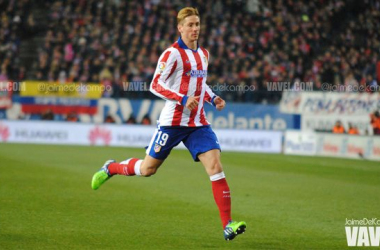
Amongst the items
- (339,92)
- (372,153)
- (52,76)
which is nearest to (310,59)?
(339,92)

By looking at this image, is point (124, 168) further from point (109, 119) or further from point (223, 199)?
point (109, 119)

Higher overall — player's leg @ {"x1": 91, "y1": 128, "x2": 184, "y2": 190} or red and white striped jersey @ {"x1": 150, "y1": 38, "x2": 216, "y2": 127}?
red and white striped jersey @ {"x1": 150, "y1": 38, "x2": 216, "y2": 127}

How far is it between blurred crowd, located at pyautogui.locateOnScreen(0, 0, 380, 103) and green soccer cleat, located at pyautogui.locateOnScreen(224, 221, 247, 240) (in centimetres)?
1866

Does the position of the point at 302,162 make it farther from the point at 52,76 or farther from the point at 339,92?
the point at 52,76

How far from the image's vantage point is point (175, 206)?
1064 centimetres

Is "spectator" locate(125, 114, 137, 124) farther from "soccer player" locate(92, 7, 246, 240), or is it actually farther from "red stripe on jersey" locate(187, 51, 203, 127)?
"red stripe on jersey" locate(187, 51, 203, 127)

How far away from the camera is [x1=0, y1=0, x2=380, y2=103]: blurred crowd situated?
27.2 m

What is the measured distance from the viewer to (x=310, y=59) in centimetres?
2853

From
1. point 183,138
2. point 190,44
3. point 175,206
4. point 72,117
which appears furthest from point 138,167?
point 72,117

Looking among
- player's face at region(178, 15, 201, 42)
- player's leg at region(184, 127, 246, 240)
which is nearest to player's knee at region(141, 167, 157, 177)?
player's leg at region(184, 127, 246, 240)

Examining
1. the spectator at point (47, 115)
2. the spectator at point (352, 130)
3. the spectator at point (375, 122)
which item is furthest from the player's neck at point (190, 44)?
the spectator at point (47, 115)

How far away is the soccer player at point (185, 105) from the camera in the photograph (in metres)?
7.75

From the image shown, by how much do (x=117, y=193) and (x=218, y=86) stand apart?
584 inches

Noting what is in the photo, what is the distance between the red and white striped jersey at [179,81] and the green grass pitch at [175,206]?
4.20 ft
